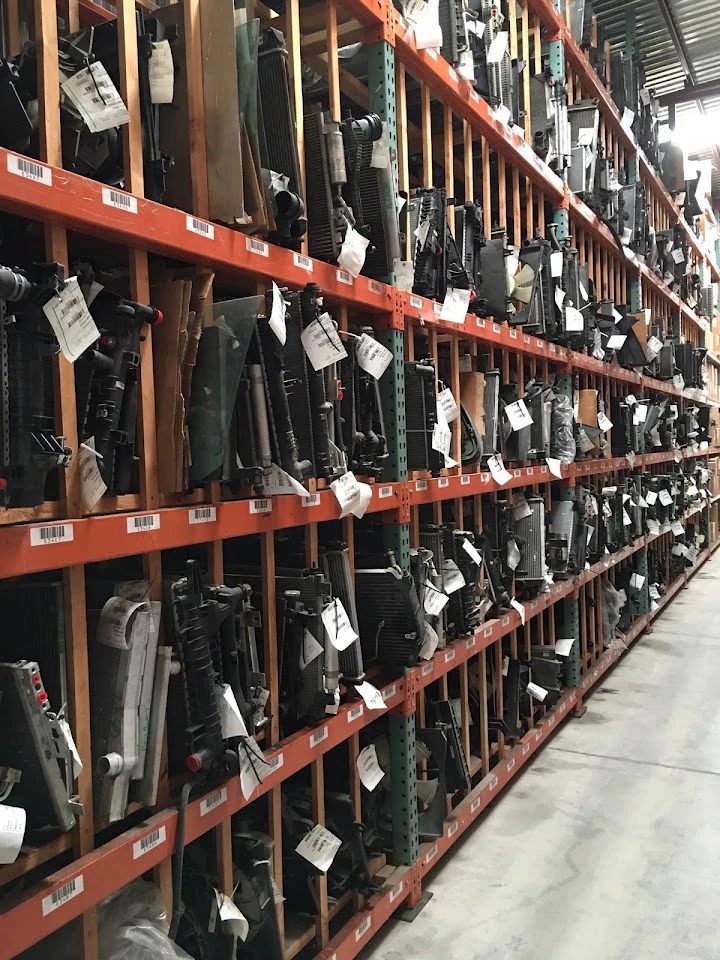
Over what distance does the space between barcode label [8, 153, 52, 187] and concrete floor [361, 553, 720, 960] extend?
220cm

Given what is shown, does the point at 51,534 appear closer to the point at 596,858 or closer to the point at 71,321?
the point at 71,321

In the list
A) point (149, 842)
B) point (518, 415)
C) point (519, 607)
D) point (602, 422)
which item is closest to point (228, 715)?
point (149, 842)

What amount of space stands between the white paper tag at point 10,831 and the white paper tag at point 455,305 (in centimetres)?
205

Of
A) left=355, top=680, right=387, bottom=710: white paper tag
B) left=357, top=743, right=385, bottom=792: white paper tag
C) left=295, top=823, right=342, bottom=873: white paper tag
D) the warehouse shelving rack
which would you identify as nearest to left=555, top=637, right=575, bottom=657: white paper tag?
the warehouse shelving rack

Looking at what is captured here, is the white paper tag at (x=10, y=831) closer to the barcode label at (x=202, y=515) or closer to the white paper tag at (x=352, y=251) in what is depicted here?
the barcode label at (x=202, y=515)

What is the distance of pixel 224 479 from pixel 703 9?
20.5 ft

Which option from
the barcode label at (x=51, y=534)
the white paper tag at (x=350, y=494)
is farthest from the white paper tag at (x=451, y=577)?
the barcode label at (x=51, y=534)

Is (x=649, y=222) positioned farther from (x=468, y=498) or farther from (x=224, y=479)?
(x=224, y=479)

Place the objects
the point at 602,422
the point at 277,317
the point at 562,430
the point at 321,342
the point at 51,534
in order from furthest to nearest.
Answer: the point at 602,422 < the point at 562,430 < the point at 321,342 < the point at 277,317 < the point at 51,534

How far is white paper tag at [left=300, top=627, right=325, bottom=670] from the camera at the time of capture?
1998 mm

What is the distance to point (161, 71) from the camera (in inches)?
62.9

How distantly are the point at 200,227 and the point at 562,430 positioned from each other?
2.75 meters

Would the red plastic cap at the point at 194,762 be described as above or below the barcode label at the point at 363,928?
Result: above

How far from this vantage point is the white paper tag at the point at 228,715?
1.64m
